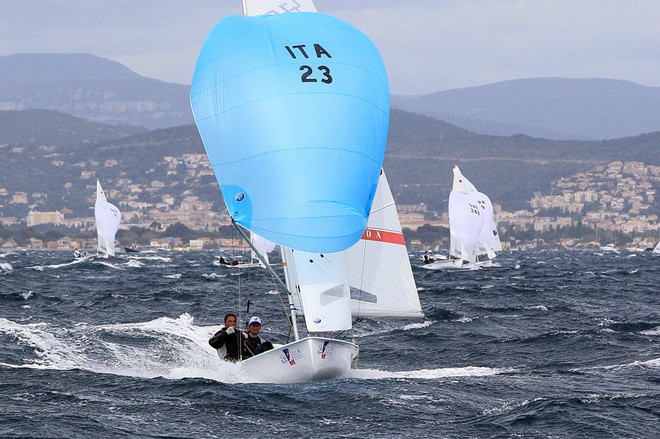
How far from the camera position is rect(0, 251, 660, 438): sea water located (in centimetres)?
1537

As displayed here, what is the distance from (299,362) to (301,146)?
3.07m

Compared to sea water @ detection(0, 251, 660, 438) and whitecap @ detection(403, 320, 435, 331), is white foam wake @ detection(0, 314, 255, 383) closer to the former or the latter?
sea water @ detection(0, 251, 660, 438)

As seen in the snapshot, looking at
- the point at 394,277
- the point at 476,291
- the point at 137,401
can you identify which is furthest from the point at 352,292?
the point at 476,291

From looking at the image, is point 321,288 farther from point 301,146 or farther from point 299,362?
point 301,146

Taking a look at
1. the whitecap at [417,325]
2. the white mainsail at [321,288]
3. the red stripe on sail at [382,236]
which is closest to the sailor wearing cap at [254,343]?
the white mainsail at [321,288]

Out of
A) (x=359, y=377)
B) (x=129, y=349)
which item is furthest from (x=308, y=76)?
(x=129, y=349)

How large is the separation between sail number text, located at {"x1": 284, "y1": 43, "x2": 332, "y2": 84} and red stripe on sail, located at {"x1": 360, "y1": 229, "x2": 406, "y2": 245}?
4.43 meters

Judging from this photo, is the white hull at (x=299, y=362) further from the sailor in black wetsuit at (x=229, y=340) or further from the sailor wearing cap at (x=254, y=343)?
the sailor in black wetsuit at (x=229, y=340)

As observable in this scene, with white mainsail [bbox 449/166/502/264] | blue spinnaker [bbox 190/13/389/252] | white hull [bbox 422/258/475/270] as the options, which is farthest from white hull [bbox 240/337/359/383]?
white hull [bbox 422/258/475/270]

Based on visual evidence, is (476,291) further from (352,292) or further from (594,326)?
(352,292)

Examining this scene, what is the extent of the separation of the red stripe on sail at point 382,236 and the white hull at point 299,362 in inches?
159

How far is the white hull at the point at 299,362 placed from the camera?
1748 cm

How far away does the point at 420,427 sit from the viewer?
15359mm

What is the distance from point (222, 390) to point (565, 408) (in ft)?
15.6
